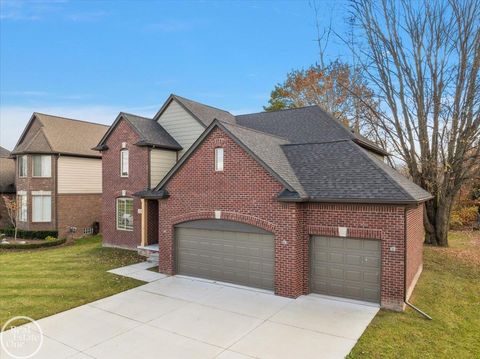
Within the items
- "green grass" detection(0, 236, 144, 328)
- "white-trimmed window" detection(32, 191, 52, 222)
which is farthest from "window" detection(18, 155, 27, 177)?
"green grass" detection(0, 236, 144, 328)

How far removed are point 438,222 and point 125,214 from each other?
18698 millimetres

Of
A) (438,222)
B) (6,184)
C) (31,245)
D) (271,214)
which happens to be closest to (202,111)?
(271,214)

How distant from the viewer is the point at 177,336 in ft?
26.2

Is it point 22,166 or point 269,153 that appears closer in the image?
point 269,153

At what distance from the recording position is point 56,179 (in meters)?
23.8

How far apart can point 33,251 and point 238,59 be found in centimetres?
1994

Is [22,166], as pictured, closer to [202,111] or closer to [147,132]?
[147,132]

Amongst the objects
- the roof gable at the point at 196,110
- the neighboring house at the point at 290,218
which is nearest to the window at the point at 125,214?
the neighboring house at the point at 290,218

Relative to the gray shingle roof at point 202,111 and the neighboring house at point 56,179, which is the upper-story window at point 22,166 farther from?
the gray shingle roof at point 202,111

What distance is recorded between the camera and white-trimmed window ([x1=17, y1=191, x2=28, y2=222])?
24438 millimetres

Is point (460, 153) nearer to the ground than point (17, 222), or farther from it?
farther from it

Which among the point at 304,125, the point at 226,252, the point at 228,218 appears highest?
the point at 304,125

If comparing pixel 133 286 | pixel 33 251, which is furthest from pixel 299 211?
pixel 33 251

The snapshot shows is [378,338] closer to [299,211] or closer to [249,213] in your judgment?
[299,211]
